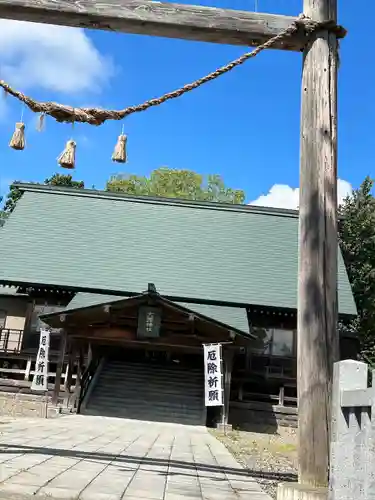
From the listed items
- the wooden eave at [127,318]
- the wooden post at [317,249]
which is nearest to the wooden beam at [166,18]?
the wooden post at [317,249]

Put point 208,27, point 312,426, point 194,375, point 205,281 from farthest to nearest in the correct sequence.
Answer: point 205,281 → point 194,375 → point 208,27 → point 312,426

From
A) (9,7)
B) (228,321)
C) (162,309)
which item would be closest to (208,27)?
(9,7)

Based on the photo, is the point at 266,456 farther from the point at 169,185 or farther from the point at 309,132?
the point at 169,185

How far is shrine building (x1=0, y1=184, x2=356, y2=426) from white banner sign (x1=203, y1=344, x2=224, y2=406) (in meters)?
0.69

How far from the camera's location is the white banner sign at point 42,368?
13.9 meters

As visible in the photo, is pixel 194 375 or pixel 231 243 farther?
pixel 231 243

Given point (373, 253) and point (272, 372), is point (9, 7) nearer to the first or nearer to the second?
point (272, 372)

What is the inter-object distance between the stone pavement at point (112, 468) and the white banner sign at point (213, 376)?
3462 mm

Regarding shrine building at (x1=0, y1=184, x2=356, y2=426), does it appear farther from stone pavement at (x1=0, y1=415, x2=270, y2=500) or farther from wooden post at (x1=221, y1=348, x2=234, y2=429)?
stone pavement at (x1=0, y1=415, x2=270, y2=500)

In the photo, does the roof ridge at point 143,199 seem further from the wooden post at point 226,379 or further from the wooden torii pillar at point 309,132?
the wooden torii pillar at point 309,132

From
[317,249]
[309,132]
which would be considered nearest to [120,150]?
[309,132]

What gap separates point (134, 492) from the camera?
14.3 feet

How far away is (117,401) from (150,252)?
20.4 ft

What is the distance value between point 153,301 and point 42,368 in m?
3.46
